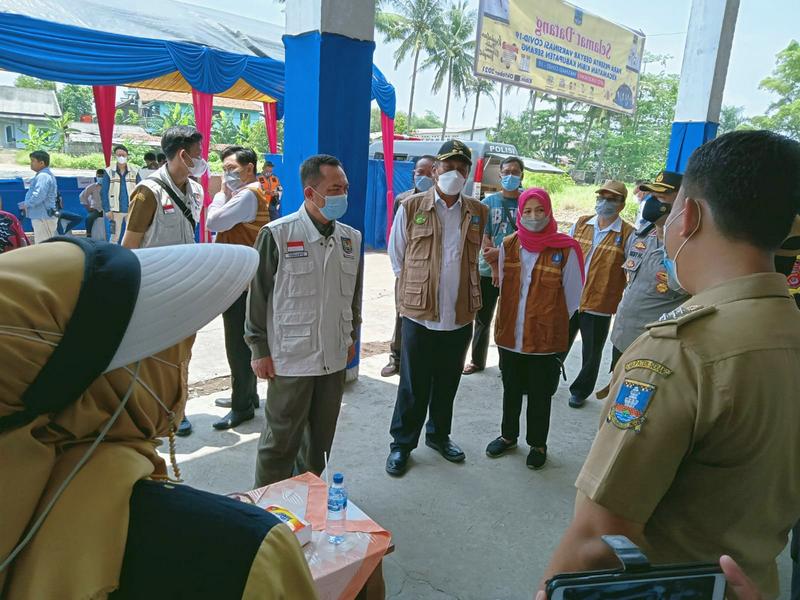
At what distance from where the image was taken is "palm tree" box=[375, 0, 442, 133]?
32.2 meters

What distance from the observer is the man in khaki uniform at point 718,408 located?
0.92m

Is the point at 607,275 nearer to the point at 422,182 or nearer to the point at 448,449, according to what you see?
the point at 448,449

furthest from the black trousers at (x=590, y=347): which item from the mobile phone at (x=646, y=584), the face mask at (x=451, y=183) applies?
the mobile phone at (x=646, y=584)

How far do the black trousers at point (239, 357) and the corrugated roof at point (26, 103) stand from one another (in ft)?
131

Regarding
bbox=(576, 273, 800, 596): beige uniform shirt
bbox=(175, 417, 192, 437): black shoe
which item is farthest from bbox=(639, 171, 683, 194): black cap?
bbox=(175, 417, 192, 437): black shoe

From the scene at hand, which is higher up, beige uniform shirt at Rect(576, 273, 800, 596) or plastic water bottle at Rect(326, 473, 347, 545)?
beige uniform shirt at Rect(576, 273, 800, 596)

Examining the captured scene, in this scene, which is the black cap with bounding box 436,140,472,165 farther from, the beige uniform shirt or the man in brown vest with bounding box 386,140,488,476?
the beige uniform shirt

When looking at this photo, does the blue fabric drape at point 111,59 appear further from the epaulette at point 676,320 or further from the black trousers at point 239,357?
the epaulette at point 676,320

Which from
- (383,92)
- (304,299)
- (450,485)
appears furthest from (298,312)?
(383,92)

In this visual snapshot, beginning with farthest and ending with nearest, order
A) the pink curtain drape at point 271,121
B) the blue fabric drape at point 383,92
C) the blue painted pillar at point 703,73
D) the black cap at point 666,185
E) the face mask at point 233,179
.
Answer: the pink curtain drape at point 271,121
the blue fabric drape at point 383,92
the blue painted pillar at point 703,73
the face mask at point 233,179
the black cap at point 666,185

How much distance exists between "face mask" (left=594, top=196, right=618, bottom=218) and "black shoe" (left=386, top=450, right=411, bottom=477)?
2.41 m

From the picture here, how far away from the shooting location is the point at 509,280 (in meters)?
3.27

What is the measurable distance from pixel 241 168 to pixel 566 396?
3.12 m

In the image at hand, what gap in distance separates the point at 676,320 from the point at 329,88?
3.11 metres
